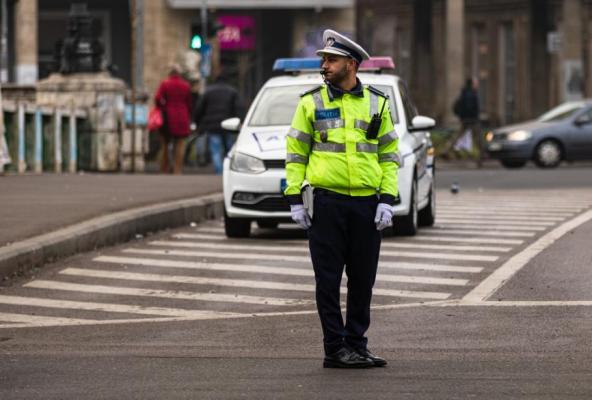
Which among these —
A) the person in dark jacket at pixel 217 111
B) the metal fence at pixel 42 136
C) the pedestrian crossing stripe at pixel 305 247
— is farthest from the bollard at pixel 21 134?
the pedestrian crossing stripe at pixel 305 247

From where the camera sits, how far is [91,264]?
15.5 metres

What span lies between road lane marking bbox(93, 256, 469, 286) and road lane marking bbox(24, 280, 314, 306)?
1.33 meters

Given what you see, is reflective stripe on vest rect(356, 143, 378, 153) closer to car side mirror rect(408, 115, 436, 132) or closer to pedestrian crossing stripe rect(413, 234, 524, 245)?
pedestrian crossing stripe rect(413, 234, 524, 245)

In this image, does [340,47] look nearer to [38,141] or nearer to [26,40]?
[38,141]

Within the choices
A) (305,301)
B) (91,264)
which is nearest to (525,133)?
(91,264)

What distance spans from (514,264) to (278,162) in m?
3.50

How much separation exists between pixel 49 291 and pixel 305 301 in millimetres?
1934

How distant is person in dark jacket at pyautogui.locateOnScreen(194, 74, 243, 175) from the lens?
2864cm

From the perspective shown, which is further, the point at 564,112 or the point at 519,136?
the point at 564,112

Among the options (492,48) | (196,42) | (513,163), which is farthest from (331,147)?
(492,48)

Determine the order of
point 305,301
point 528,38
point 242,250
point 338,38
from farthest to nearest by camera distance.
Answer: point 528,38
point 242,250
point 305,301
point 338,38

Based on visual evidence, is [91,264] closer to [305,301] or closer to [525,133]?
[305,301]

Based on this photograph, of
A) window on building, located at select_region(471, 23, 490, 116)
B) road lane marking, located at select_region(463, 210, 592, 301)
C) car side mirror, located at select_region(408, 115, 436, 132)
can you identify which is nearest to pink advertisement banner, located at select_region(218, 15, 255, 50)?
window on building, located at select_region(471, 23, 490, 116)

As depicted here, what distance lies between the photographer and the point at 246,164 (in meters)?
18.0
